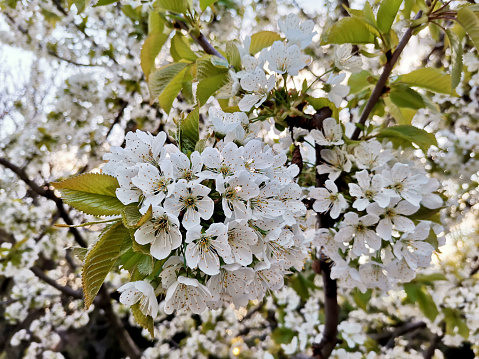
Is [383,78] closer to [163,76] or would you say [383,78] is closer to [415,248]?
[415,248]

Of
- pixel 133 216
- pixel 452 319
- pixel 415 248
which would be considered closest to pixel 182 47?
pixel 133 216

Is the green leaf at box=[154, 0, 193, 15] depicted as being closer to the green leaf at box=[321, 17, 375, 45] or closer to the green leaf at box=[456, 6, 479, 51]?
the green leaf at box=[321, 17, 375, 45]

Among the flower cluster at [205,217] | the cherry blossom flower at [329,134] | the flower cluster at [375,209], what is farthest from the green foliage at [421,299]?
the flower cluster at [205,217]

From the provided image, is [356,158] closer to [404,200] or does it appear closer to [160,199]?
[404,200]

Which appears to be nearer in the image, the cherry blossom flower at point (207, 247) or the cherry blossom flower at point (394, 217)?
the cherry blossom flower at point (207, 247)

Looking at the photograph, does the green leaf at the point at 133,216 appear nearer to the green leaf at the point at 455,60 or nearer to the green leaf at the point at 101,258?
the green leaf at the point at 101,258
